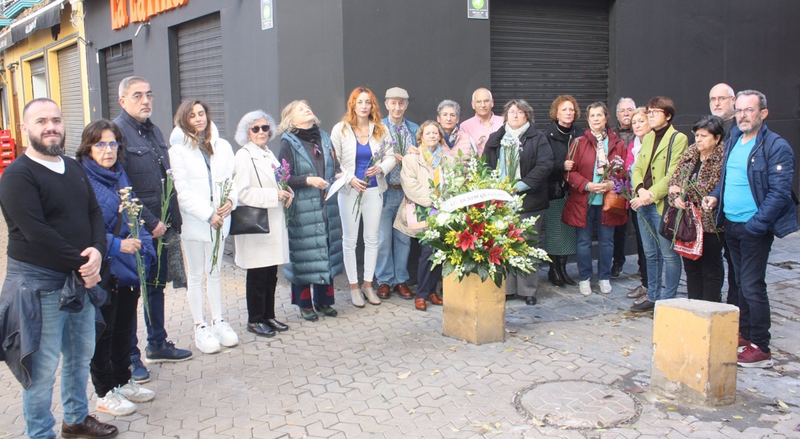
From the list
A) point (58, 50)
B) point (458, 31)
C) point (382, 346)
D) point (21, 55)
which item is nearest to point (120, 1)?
point (58, 50)

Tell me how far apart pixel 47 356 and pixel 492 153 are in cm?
460

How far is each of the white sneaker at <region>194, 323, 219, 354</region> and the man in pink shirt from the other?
3349 millimetres

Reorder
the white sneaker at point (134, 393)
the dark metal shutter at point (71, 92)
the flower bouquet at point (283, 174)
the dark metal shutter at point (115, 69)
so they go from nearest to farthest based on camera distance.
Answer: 1. the white sneaker at point (134, 393)
2. the flower bouquet at point (283, 174)
3. the dark metal shutter at point (115, 69)
4. the dark metal shutter at point (71, 92)

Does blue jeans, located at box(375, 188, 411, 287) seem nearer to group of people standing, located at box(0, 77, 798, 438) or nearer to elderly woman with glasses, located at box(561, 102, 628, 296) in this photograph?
group of people standing, located at box(0, 77, 798, 438)

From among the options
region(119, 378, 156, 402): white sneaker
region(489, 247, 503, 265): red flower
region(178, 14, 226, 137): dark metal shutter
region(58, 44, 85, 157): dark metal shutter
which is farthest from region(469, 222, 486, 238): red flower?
region(58, 44, 85, 157): dark metal shutter

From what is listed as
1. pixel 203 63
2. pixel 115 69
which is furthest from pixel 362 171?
pixel 115 69

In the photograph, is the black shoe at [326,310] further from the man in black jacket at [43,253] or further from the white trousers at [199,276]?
the man in black jacket at [43,253]

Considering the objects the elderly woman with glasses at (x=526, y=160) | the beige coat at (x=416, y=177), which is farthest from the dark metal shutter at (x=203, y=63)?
the elderly woman with glasses at (x=526, y=160)

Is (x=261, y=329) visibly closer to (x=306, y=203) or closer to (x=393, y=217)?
(x=306, y=203)

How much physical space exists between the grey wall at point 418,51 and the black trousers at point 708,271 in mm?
3237

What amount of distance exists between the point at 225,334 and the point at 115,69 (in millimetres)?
9772

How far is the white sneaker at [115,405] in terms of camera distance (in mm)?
4527

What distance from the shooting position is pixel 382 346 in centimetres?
580

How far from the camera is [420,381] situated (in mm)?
5004
